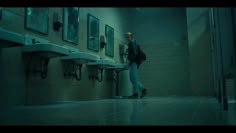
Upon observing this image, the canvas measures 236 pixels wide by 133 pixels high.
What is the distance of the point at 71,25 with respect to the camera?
422 centimetres

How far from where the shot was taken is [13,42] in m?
2.40

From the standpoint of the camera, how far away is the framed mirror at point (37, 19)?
3.18m

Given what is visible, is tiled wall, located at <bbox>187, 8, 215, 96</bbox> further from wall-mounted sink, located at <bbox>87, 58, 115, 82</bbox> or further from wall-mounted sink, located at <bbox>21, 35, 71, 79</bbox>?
wall-mounted sink, located at <bbox>21, 35, 71, 79</bbox>

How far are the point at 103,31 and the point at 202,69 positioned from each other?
268cm

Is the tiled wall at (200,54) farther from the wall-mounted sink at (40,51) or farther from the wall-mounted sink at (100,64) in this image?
the wall-mounted sink at (40,51)

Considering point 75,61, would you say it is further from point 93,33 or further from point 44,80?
point 93,33

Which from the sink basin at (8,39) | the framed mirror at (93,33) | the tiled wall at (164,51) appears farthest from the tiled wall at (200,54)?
the sink basin at (8,39)

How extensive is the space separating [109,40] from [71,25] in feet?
6.12

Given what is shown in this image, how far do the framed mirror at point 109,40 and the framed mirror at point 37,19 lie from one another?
241cm

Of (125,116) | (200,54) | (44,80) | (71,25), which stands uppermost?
(71,25)

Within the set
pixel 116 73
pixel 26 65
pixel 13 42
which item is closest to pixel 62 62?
pixel 26 65

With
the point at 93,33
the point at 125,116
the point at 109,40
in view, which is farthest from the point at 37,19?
the point at 109,40

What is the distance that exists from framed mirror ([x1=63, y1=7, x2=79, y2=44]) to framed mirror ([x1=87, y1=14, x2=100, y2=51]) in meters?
0.48
